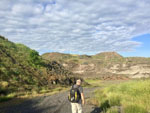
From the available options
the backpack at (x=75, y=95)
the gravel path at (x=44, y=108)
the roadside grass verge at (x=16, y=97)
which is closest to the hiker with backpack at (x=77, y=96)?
the backpack at (x=75, y=95)

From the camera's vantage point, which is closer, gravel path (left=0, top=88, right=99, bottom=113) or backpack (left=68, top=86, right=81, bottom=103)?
backpack (left=68, top=86, right=81, bottom=103)

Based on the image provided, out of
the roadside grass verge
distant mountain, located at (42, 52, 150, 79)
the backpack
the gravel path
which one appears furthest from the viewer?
distant mountain, located at (42, 52, 150, 79)

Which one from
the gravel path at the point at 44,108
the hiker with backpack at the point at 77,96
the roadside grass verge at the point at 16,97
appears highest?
the hiker with backpack at the point at 77,96

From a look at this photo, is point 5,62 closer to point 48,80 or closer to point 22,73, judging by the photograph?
point 22,73

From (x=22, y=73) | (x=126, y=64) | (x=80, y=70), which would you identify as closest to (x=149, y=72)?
(x=126, y=64)

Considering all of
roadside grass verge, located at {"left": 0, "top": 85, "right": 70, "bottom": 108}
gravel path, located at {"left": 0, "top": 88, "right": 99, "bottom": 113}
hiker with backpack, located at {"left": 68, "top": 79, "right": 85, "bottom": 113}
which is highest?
hiker with backpack, located at {"left": 68, "top": 79, "right": 85, "bottom": 113}

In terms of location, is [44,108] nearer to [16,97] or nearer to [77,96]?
[77,96]

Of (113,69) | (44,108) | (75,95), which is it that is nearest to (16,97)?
(44,108)

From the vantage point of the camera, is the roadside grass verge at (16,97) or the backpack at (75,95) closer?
the backpack at (75,95)

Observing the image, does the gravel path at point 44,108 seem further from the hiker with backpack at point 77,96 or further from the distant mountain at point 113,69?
the distant mountain at point 113,69

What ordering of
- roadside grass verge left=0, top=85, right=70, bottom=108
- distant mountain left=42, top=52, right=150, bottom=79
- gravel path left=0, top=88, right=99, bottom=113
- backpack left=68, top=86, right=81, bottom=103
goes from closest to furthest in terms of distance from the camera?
backpack left=68, top=86, right=81, bottom=103
gravel path left=0, top=88, right=99, bottom=113
roadside grass verge left=0, top=85, right=70, bottom=108
distant mountain left=42, top=52, right=150, bottom=79

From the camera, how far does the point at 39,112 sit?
365 inches

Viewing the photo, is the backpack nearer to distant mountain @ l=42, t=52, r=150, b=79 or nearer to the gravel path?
the gravel path

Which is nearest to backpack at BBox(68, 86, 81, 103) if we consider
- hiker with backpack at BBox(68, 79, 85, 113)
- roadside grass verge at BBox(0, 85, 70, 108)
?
hiker with backpack at BBox(68, 79, 85, 113)
